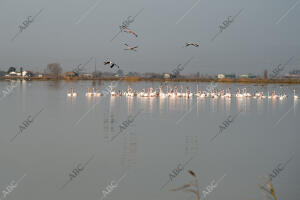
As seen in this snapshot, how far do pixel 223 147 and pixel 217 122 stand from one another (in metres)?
6.78

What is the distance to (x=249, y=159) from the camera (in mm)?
12602

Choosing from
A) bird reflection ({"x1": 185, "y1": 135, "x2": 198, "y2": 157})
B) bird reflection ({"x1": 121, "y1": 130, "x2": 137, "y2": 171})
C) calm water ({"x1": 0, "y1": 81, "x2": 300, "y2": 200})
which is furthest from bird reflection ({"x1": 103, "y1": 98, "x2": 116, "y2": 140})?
bird reflection ({"x1": 185, "y1": 135, "x2": 198, "y2": 157})

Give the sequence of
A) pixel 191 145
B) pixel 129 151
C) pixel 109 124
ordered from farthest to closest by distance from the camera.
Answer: pixel 109 124, pixel 191 145, pixel 129 151

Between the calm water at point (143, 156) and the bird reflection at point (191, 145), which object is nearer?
the calm water at point (143, 156)

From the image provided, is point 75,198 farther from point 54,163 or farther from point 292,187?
point 292,187

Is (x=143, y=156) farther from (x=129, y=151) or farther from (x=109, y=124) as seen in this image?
(x=109, y=124)

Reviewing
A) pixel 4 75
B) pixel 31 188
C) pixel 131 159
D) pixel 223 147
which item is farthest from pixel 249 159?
pixel 4 75

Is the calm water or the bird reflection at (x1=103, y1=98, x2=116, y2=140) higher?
the bird reflection at (x1=103, y1=98, x2=116, y2=140)

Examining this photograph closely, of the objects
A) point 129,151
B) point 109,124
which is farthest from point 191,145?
point 109,124

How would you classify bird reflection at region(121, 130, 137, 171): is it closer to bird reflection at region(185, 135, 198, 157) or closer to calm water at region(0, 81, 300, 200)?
calm water at region(0, 81, 300, 200)

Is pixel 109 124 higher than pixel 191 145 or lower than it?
higher

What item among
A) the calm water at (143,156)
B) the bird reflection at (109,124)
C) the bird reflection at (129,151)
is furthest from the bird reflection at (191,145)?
the bird reflection at (109,124)

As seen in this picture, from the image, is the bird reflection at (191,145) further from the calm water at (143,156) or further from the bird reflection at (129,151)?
the bird reflection at (129,151)

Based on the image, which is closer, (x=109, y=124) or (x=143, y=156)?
(x=143, y=156)
